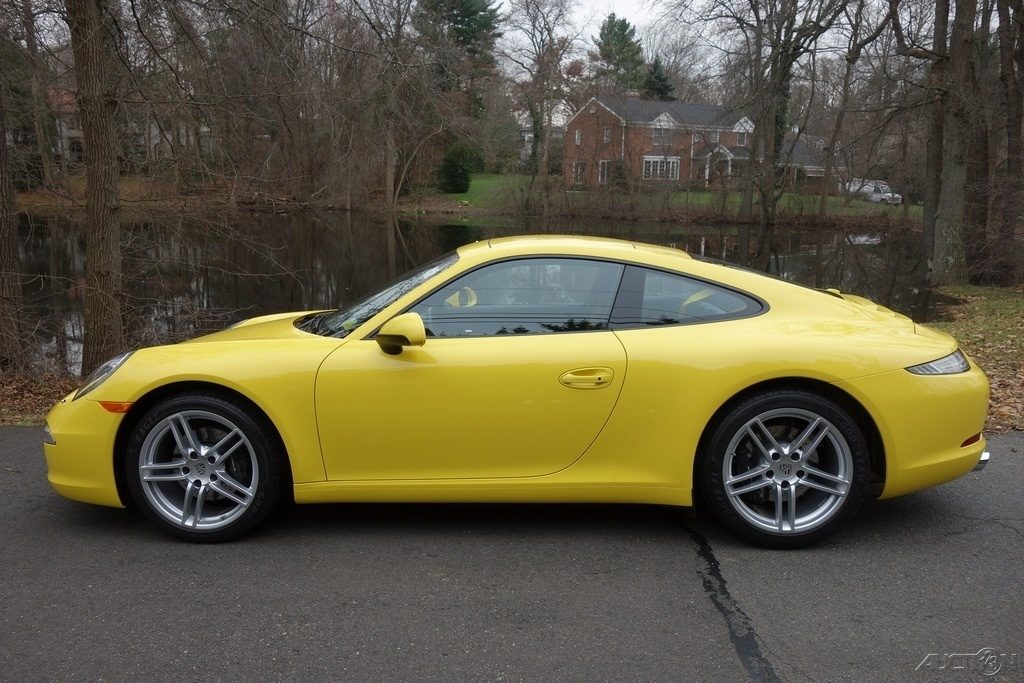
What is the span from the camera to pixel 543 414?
3.70 m

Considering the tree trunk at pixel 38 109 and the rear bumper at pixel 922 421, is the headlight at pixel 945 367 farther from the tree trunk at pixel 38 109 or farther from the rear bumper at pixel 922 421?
the tree trunk at pixel 38 109

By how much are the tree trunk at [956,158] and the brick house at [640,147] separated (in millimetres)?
27036

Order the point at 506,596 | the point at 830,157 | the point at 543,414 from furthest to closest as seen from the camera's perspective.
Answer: the point at 830,157 → the point at 543,414 → the point at 506,596

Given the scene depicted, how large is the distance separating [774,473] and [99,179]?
7.05 m

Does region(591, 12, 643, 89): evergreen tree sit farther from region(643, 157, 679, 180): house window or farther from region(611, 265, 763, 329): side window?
region(611, 265, 763, 329): side window

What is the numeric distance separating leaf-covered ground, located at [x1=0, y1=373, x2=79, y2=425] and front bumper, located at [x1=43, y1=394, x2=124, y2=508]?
105 inches

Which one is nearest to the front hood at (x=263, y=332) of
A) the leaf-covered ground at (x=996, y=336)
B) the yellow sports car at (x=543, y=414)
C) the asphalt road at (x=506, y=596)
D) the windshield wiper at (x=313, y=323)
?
the windshield wiper at (x=313, y=323)

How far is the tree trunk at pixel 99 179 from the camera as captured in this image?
7695 mm

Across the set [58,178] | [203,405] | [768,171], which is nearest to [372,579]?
[203,405]

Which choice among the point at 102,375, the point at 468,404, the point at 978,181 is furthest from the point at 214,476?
the point at 978,181

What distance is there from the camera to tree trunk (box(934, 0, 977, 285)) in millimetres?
18513

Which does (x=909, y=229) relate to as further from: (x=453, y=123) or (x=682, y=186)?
(x=453, y=123)

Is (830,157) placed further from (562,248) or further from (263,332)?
(263,332)

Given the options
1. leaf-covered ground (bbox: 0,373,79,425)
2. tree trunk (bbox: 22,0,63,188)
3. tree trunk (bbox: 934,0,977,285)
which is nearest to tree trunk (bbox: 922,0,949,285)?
tree trunk (bbox: 934,0,977,285)
